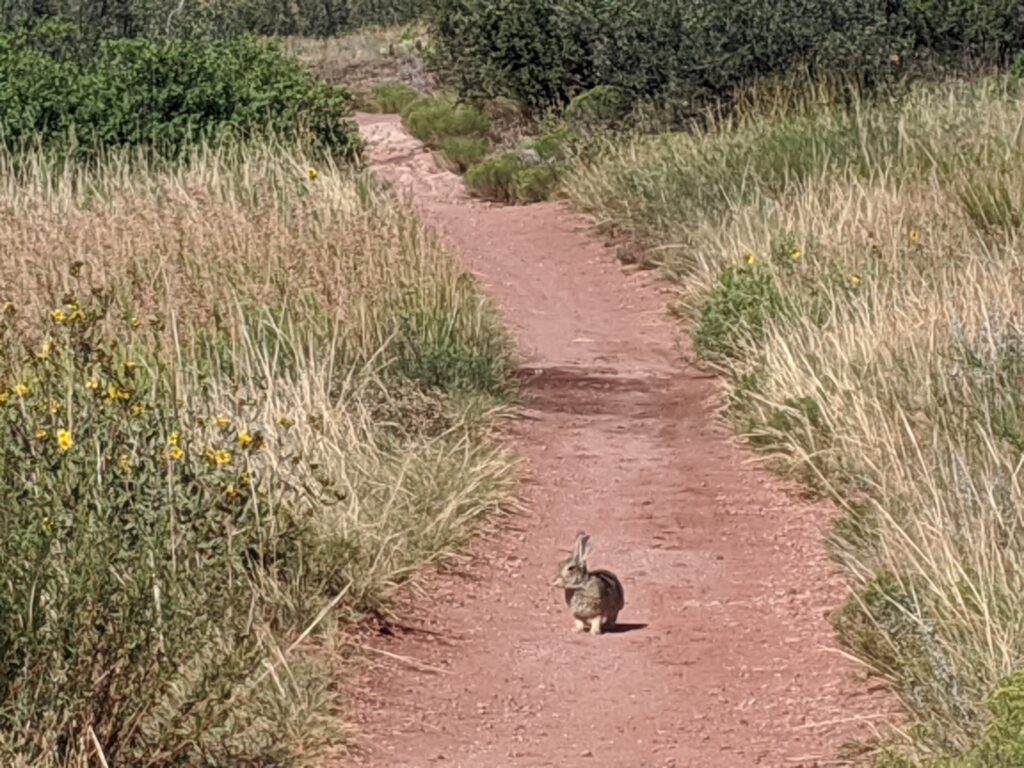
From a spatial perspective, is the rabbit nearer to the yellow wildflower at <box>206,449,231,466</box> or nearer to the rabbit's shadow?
the rabbit's shadow

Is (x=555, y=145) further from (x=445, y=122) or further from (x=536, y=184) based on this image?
(x=445, y=122)

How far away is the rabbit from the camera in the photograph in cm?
652

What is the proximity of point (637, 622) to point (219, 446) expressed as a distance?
1.78 meters

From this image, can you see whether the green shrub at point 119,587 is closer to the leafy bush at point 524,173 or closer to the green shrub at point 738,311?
the green shrub at point 738,311

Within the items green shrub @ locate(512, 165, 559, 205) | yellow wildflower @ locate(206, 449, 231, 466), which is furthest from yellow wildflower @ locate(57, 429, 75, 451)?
green shrub @ locate(512, 165, 559, 205)

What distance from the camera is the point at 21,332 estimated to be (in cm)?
812

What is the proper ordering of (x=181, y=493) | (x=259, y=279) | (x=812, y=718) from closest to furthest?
(x=181, y=493) < (x=812, y=718) < (x=259, y=279)

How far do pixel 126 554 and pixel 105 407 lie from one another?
2.11 feet

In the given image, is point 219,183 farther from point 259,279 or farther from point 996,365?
point 996,365

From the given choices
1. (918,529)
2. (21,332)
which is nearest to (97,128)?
(21,332)

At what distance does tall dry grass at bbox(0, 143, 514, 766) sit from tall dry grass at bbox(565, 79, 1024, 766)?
4.74 feet

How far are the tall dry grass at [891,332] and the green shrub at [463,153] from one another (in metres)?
4.89

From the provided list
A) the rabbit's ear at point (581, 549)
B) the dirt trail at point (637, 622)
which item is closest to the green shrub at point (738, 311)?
the dirt trail at point (637, 622)

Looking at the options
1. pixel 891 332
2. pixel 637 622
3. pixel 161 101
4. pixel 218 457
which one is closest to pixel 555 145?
pixel 161 101
